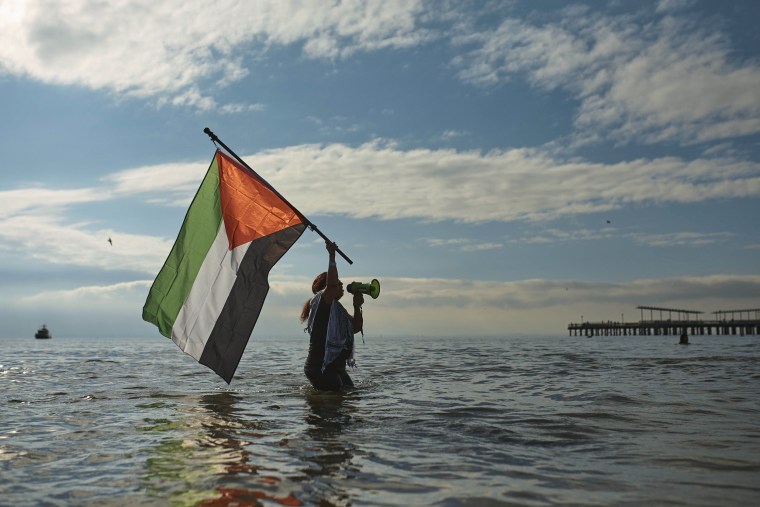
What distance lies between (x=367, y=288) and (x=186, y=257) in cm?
Result: 307

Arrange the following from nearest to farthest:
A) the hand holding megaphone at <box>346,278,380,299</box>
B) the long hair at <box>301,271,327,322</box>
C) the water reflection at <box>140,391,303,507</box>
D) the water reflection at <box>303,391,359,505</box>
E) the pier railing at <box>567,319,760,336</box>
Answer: the water reflection at <box>140,391,303,507</box>, the water reflection at <box>303,391,359,505</box>, the hand holding megaphone at <box>346,278,380,299</box>, the long hair at <box>301,271,327,322</box>, the pier railing at <box>567,319,760,336</box>

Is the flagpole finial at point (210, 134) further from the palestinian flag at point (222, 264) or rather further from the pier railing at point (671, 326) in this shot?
the pier railing at point (671, 326)

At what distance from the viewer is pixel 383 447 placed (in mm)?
6559

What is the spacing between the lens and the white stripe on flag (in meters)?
10.1

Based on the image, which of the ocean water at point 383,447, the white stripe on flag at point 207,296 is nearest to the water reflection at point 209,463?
the ocean water at point 383,447

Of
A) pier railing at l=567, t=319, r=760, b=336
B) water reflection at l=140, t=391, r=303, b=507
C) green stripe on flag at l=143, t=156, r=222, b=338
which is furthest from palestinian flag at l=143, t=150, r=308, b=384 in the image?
pier railing at l=567, t=319, r=760, b=336

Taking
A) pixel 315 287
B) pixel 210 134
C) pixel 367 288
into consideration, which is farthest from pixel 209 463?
pixel 210 134

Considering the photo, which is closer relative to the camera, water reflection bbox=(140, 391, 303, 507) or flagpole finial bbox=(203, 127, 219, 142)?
water reflection bbox=(140, 391, 303, 507)

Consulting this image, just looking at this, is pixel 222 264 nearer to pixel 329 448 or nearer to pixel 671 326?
pixel 329 448

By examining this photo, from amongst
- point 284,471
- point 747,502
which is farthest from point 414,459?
point 747,502

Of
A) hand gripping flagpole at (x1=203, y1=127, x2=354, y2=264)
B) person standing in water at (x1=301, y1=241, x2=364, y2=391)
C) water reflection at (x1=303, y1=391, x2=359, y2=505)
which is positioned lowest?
water reflection at (x1=303, y1=391, x2=359, y2=505)

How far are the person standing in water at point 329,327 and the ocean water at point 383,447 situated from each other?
50 centimetres

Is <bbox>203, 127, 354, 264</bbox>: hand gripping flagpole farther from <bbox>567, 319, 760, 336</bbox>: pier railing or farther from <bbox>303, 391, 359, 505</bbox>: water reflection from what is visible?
<bbox>567, 319, 760, 336</bbox>: pier railing

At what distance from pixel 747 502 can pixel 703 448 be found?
81.4 inches
